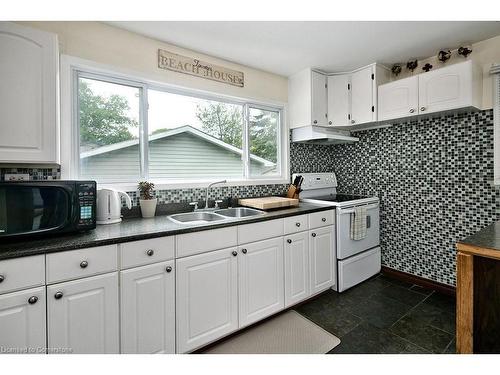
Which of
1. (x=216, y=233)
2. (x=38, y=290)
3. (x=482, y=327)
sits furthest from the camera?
(x=216, y=233)

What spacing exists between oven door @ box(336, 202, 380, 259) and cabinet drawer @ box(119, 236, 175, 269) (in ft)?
5.55

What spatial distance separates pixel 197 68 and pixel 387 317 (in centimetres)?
279

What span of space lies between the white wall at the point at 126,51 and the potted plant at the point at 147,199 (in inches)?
36.0

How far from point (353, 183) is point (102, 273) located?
9.62 feet

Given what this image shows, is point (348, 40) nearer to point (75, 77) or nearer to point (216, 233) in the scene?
point (216, 233)

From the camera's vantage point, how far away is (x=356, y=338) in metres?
1.80

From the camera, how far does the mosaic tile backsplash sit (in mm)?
2234

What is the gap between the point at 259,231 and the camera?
1.91m

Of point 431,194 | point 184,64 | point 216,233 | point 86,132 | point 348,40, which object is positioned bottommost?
point 216,233

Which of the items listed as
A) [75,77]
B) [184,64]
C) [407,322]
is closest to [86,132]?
[75,77]

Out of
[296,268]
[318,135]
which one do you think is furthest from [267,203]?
[318,135]

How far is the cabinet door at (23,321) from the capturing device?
108 centimetres

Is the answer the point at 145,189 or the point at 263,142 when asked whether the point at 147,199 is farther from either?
the point at 263,142

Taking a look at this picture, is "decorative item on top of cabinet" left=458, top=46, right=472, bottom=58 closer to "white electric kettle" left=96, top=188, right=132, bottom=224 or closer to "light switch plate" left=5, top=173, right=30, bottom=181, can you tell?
"white electric kettle" left=96, top=188, right=132, bottom=224
